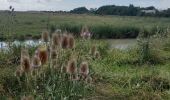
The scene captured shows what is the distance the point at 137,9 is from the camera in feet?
154

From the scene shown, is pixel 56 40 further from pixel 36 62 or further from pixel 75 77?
pixel 36 62

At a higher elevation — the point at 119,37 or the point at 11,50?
the point at 11,50

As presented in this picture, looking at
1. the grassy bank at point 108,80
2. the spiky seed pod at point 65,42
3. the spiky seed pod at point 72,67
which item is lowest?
the grassy bank at point 108,80

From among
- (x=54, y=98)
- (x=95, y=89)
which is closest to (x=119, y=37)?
(x=95, y=89)

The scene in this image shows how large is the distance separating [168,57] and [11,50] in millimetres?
4425

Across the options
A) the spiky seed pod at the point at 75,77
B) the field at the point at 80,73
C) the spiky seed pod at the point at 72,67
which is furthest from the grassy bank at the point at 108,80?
the spiky seed pod at the point at 72,67

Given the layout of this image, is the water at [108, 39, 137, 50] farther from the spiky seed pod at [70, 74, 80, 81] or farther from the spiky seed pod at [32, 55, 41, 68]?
the spiky seed pod at [32, 55, 41, 68]

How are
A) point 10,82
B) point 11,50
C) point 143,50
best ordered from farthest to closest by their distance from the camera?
point 143,50 → point 11,50 → point 10,82

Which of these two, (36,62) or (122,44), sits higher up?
(36,62)

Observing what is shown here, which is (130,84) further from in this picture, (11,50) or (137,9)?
(137,9)

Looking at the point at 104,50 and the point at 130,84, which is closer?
the point at 130,84

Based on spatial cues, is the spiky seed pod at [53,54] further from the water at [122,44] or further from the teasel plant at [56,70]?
the water at [122,44]

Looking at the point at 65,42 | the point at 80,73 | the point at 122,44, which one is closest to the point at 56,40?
the point at 65,42

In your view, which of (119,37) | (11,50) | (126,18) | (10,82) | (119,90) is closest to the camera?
(10,82)
